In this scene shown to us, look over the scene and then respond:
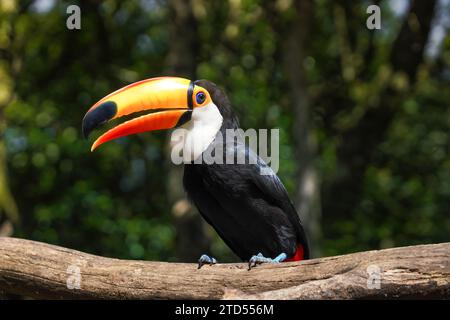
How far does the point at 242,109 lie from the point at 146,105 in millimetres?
4733

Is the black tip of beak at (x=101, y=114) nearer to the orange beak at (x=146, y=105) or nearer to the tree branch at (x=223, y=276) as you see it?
the orange beak at (x=146, y=105)

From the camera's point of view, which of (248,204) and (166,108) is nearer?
(248,204)

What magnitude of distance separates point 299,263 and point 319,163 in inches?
239

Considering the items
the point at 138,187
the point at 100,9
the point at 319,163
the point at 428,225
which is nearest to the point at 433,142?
the point at 428,225

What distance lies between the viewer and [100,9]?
34.4ft

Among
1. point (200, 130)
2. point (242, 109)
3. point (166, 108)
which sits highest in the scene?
point (242, 109)

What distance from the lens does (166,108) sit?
16.1ft

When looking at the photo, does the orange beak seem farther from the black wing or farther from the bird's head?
the black wing

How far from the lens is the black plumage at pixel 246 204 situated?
4684mm

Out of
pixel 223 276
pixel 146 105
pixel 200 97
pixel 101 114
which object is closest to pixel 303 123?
pixel 200 97

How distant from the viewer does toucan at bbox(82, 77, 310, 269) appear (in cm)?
471

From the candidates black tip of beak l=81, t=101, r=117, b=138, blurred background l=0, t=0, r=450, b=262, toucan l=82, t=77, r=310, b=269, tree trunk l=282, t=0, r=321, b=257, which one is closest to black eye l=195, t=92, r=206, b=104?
toucan l=82, t=77, r=310, b=269

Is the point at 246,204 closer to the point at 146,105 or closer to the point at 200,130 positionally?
the point at 200,130
